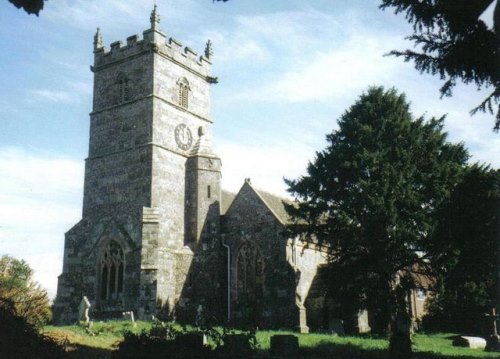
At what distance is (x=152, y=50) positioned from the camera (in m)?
29.5

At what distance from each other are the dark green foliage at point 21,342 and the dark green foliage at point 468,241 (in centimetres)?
1704

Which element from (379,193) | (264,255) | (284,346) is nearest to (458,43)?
(284,346)

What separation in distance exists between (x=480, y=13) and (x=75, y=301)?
26.7 meters

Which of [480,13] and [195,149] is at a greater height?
[195,149]

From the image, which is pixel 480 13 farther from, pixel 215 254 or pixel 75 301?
pixel 75 301

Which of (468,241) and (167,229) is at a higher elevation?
(167,229)

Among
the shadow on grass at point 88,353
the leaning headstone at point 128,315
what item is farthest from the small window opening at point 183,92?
the shadow on grass at point 88,353

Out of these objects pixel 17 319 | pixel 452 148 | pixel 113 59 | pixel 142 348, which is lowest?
pixel 142 348

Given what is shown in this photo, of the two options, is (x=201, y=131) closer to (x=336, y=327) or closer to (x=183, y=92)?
(x=183, y=92)

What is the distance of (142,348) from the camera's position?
9.38 meters

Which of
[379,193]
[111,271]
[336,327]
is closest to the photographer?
[379,193]

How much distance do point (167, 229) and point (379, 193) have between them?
12.6 metres

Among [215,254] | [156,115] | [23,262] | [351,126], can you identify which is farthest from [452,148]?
[23,262]

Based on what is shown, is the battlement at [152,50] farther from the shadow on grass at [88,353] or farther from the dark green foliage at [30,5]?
the dark green foliage at [30,5]
